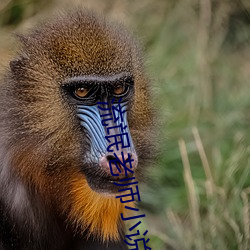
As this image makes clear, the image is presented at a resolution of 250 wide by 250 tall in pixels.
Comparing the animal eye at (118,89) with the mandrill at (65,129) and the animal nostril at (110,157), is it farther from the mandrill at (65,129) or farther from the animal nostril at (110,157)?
the animal nostril at (110,157)

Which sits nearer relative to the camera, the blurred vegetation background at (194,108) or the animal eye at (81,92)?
the animal eye at (81,92)

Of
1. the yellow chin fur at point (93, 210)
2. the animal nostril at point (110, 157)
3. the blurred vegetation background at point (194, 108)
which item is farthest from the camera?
the blurred vegetation background at point (194, 108)

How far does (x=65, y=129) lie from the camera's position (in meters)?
3.13

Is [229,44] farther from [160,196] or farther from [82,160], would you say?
[82,160]

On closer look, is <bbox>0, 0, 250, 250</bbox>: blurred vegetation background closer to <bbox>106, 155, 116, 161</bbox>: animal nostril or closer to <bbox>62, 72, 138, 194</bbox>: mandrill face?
<bbox>62, 72, 138, 194</bbox>: mandrill face

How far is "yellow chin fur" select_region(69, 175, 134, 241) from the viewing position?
10.1 ft

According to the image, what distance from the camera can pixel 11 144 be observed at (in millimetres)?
3195

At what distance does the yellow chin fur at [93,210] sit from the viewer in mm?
3084

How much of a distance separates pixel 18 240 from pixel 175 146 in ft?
6.60

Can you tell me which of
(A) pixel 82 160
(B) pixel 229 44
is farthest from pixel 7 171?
(B) pixel 229 44

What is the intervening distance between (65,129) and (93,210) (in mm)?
325

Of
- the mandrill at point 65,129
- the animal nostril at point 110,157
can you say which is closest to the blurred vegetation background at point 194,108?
the mandrill at point 65,129

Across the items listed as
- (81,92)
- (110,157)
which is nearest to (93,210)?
(110,157)

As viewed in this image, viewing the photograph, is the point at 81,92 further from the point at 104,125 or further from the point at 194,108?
the point at 194,108
